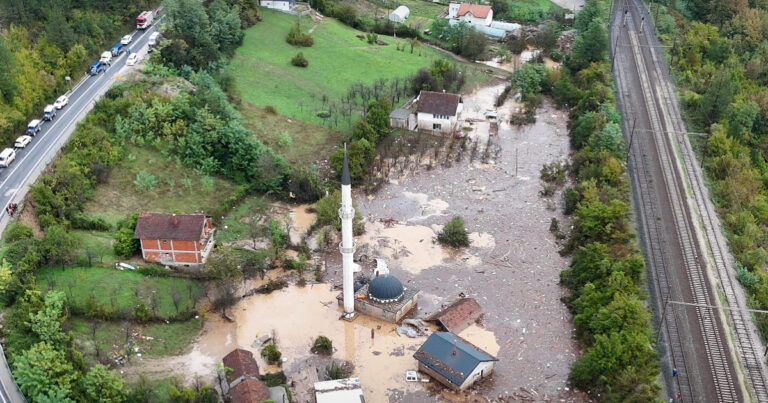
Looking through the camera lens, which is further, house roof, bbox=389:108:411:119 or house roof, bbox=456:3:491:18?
house roof, bbox=456:3:491:18

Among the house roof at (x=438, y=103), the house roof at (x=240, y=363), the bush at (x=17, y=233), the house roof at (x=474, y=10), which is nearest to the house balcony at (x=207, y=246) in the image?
the house roof at (x=240, y=363)

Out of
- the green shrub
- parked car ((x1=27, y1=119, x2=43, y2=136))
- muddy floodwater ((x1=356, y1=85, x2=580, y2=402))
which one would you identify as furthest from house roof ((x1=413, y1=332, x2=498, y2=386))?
parked car ((x1=27, y1=119, x2=43, y2=136))

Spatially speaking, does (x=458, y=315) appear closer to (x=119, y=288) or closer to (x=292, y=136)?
(x=119, y=288)

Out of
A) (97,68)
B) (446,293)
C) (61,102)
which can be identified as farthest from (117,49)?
(446,293)

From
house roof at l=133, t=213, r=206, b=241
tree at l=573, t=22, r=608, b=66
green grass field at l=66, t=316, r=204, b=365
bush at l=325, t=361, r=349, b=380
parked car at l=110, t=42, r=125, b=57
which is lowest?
green grass field at l=66, t=316, r=204, b=365

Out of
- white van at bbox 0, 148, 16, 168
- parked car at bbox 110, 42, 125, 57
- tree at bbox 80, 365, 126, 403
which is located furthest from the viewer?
parked car at bbox 110, 42, 125, 57

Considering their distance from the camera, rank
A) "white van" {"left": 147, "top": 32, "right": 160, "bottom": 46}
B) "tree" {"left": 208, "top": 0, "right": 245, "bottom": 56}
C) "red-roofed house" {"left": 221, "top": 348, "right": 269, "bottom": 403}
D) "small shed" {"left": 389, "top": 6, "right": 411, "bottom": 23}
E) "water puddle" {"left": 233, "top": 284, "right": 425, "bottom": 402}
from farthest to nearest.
A: "small shed" {"left": 389, "top": 6, "right": 411, "bottom": 23}
"tree" {"left": 208, "top": 0, "right": 245, "bottom": 56}
"white van" {"left": 147, "top": 32, "right": 160, "bottom": 46}
"water puddle" {"left": 233, "top": 284, "right": 425, "bottom": 402}
"red-roofed house" {"left": 221, "top": 348, "right": 269, "bottom": 403}

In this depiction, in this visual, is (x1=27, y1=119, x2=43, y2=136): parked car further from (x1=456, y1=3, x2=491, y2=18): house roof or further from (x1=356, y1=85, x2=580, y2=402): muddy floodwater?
(x1=456, y1=3, x2=491, y2=18): house roof

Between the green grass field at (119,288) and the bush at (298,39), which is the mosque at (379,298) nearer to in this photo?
the green grass field at (119,288)

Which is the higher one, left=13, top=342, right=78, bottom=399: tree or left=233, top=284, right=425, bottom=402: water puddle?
left=13, top=342, right=78, bottom=399: tree
